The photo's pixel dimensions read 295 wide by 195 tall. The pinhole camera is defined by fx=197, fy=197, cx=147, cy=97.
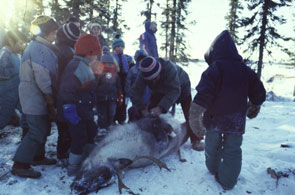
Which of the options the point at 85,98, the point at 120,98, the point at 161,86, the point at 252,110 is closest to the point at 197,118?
the point at 252,110

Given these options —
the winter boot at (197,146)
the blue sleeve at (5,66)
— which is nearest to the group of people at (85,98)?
the winter boot at (197,146)

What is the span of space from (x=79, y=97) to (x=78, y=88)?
13cm

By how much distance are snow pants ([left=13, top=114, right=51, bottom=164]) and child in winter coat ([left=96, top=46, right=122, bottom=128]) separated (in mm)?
1673

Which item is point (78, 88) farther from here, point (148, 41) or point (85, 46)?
point (148, 41)

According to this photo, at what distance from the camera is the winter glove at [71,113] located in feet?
8.80

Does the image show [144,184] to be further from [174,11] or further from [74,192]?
[174,11]

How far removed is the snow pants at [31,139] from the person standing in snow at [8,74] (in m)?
1.98

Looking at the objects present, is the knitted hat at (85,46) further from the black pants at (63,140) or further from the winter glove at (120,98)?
the winter glove at (120,98)

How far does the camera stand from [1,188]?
2.50m

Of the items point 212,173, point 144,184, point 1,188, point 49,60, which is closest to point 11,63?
point 49,60

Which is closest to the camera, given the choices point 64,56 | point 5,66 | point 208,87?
point 208,87

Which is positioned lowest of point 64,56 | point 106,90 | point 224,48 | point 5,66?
point 106,90

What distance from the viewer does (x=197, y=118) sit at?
8.41ft

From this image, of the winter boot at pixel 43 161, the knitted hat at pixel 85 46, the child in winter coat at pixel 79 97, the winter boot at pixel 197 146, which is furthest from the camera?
the winter boot at pixel 197 146
